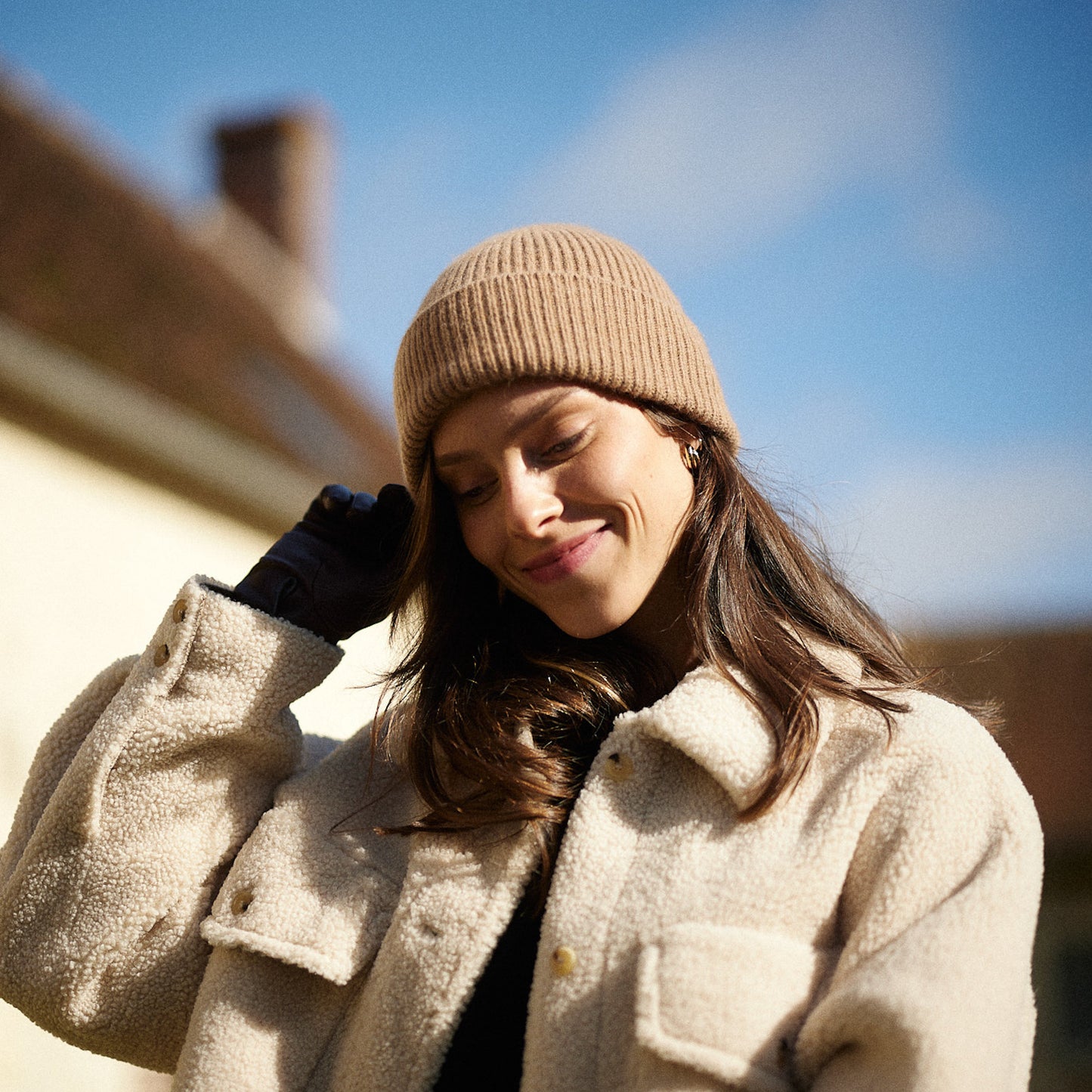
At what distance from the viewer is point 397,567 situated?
201 cm

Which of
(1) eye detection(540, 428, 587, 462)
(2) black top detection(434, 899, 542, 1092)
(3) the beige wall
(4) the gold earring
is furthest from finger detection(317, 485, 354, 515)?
(3) the beige wall

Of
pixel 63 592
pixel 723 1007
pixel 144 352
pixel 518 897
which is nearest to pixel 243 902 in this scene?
pixel 518 897

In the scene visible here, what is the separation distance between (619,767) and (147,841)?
79cm

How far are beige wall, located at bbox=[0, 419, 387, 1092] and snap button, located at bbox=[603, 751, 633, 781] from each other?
405 cm

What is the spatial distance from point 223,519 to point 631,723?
222 inches

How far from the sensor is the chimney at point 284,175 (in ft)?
44.2

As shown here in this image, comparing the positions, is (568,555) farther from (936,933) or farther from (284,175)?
(284,175)

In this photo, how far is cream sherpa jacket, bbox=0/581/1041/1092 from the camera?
135 cm

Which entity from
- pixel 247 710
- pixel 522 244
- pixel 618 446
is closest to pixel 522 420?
pixel 618 446

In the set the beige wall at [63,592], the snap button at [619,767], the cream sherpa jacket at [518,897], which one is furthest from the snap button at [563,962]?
the beige wall at [63,592]

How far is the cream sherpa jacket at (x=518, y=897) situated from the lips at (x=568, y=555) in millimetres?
258

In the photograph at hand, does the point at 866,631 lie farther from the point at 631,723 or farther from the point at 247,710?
the point at 247,710

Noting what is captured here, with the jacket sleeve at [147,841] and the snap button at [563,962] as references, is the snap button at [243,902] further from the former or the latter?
the snap button at [563,962]

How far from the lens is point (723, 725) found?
61.9 inches
